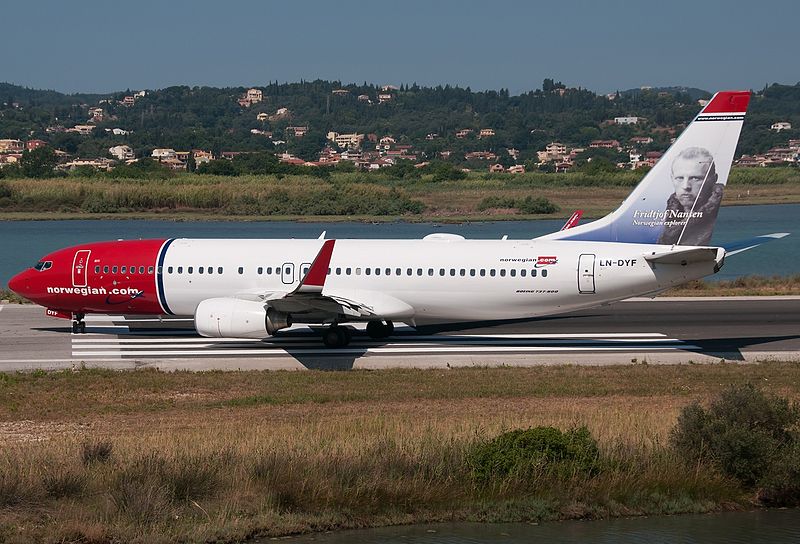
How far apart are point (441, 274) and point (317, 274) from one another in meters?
4.79

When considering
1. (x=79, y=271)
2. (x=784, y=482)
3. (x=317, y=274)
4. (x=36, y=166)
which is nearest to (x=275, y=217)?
(x=36, y=166)

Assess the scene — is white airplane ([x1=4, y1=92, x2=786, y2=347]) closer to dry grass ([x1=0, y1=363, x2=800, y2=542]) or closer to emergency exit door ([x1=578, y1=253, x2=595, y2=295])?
emergency exit door ([x1=578, y1=253, x2=595, y2=295])

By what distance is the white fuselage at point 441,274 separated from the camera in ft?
123

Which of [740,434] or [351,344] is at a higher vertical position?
[740,434]

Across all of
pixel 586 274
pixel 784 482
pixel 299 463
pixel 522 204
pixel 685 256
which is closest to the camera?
pixel 299 463

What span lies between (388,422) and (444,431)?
1.69 metres

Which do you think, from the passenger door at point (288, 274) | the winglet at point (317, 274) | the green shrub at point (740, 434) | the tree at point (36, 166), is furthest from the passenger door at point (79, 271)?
the tree at point (36, 166)

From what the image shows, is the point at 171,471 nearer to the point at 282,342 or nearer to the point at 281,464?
the point at 281,464

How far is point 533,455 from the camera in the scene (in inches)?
868

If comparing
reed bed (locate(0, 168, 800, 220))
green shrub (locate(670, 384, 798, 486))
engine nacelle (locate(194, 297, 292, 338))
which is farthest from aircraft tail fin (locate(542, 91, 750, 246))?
reed bed (locate(0, 168, 800, 220))

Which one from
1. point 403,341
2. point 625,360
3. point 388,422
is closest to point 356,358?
point 403,341

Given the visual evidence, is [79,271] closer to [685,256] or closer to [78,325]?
[78,325]

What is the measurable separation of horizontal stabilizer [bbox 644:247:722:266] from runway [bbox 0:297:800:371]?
313 centimetres

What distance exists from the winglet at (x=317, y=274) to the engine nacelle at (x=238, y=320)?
1321mm
